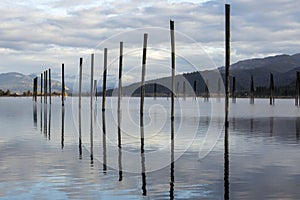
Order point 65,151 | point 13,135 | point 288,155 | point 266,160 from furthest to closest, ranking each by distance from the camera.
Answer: point 13,135 < point 65,151 < point 288,155 < point 266,160

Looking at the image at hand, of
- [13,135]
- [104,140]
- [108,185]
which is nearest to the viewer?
[108,185]

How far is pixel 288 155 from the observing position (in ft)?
65.0

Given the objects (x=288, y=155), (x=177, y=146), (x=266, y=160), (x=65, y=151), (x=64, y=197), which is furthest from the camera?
(x=177, y=146)

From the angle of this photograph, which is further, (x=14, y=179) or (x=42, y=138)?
(x=42, y=138)

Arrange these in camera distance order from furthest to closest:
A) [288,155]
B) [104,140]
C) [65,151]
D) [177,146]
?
[104,140] → [177,146] → [65,151] → [288,155]

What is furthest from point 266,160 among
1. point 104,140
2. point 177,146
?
point 104,140

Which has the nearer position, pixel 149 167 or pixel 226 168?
pixel 226 168

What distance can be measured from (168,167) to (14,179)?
5212 millimetres

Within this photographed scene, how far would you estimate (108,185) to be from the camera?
13383mm

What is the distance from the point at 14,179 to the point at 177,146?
33.7ft

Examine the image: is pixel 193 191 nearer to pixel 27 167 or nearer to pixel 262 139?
pixel 27 167

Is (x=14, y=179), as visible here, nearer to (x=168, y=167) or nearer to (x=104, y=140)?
(x=168, y=167)

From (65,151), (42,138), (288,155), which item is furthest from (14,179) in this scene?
(42,138)

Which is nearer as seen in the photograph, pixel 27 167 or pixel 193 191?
pixel 193 191
